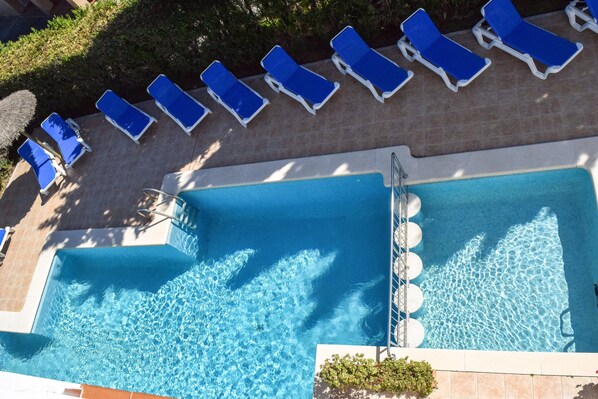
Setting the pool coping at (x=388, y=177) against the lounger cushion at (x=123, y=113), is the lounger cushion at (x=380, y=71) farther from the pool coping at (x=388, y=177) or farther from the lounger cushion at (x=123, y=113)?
the lounger cushion at (x=123, y=113)

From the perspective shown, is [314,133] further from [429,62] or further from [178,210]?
[178,210]

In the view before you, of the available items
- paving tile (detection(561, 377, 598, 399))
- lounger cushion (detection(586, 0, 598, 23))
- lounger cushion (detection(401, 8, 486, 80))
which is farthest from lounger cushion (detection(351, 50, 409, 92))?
paving tile (detection(561, 377, 598, 399))

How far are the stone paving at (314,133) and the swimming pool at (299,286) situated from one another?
0.73 metres

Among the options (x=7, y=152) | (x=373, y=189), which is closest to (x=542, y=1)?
(x=373, y=189)

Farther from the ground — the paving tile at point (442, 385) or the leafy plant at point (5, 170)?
the leafy plant at point (5, 170)

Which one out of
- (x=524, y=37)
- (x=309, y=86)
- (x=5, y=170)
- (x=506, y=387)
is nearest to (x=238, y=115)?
(x=309, y=86)

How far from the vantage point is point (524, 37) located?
884cm

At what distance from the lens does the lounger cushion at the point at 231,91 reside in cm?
1030

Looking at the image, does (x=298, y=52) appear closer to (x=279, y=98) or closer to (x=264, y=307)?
(x=279, y=98)

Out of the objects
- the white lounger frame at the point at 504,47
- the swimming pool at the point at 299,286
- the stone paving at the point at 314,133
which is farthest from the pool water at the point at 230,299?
the white lounger frame at the point at 504,47

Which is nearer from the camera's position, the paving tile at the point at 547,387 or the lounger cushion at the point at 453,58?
the paving tile at the point at 547,387

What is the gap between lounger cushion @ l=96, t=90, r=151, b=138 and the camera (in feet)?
36.7

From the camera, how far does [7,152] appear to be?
12.3m

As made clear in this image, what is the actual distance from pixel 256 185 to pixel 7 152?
6.66 metres
